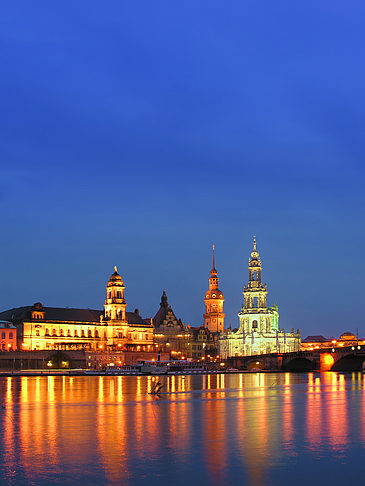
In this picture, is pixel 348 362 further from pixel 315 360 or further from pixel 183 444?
pixel 183 444

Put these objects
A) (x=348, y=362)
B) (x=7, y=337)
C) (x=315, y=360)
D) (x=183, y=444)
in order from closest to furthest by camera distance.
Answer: (x=183, y=444), (x=348, y=362), (x=315, y=360), (x=7, y=337)

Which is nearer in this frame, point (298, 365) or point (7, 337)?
point (298, 365)

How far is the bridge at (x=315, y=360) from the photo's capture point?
15800 cm

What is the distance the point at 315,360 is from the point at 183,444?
→ 135 metres

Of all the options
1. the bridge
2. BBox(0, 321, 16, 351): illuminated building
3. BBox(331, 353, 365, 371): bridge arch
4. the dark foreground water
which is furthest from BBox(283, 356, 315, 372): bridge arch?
the dark foreground water

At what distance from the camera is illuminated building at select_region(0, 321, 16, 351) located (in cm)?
18812

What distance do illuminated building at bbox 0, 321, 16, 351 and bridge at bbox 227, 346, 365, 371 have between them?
5920 cm

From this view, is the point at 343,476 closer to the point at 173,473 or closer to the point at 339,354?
the point at 173,473

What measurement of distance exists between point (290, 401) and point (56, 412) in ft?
72.8

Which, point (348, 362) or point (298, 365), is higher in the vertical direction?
point (348, 362)

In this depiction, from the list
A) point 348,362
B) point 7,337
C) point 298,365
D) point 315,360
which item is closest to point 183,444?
point 348,362

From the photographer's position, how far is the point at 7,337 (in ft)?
622

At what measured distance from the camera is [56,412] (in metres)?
54.7

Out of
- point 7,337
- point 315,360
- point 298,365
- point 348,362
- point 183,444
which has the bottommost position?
point 298,365
